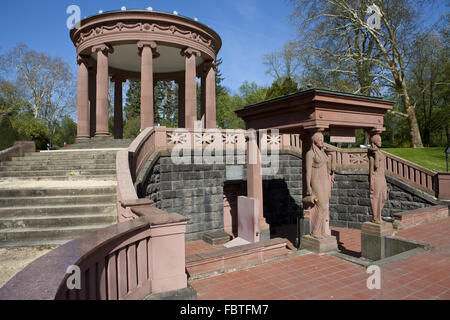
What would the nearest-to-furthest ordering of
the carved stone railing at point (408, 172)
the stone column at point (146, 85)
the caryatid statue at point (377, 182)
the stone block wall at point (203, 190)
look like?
the caryatid statue at point (377, 182) → the carved stone railing at point (408, 172) → the stone block wall at point (203, 190) → the stone column at point (146, 85)

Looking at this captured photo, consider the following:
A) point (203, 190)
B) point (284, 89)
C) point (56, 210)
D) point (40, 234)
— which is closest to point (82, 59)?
point (203, 190)

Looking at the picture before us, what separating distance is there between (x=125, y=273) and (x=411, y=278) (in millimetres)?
4694

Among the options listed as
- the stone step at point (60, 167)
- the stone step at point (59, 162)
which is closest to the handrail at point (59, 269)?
the stone step at point (60, 167)

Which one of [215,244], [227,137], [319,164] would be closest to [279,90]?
[227,137]

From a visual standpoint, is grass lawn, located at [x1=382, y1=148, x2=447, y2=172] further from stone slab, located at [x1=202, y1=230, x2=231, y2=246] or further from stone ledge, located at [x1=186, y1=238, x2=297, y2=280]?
stone ledge, located at [x1=186, y1=238, x2=297, y2=280]

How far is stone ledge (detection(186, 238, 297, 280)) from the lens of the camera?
528cm

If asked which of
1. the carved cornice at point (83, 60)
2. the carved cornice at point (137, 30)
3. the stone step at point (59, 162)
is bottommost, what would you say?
the stone step at point (59, 162)

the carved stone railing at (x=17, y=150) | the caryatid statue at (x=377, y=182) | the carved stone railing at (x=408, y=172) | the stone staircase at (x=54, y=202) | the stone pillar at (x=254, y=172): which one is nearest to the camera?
the stone staircase at (x=54, y=202)

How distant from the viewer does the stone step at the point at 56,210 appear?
591cm

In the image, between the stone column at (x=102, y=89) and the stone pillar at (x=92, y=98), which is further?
the stone pillar at (x=92, y=98)

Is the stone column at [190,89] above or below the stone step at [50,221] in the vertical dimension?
above

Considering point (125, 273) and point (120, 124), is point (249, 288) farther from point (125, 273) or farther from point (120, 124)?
point (120, 124)

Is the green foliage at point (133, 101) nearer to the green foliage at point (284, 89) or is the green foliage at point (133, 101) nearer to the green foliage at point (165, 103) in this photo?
the green foliage at point (165, 103)

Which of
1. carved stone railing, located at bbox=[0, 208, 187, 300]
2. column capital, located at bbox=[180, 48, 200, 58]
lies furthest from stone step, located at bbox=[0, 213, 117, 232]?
column capital, located at bbox=[180, 48, 200, 58]
